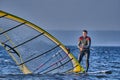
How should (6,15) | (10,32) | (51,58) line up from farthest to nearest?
(51,58) → (10,32) → (6,15)

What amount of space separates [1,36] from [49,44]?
216 cm

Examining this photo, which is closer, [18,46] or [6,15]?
[6,15]

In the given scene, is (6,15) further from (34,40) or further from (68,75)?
(68,75)

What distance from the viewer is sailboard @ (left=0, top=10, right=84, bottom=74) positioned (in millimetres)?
21594

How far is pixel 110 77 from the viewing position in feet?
75.4

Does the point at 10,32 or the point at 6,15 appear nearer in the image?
the point at 6,15

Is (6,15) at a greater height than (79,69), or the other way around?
(6,15)

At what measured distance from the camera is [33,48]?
22.8 m

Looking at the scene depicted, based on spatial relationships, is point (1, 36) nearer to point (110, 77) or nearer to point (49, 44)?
point (49, 44)

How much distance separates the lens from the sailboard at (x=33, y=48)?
2159 cm

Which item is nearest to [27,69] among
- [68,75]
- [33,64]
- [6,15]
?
[33,64]

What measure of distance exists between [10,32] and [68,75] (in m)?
3.21

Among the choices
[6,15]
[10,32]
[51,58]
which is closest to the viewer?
[6,15]

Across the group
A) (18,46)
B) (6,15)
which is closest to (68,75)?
(18,46)
